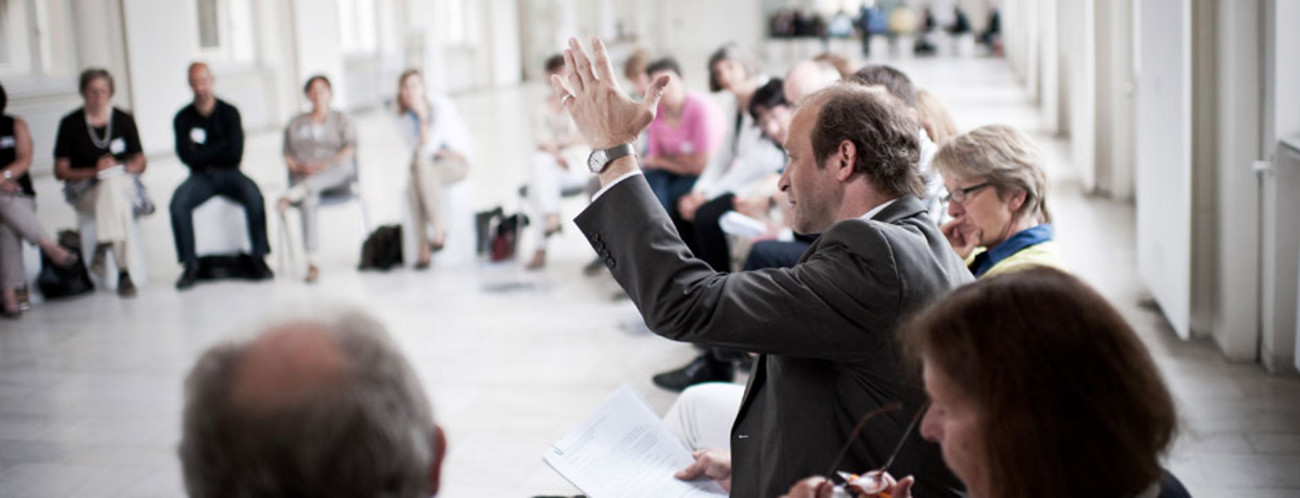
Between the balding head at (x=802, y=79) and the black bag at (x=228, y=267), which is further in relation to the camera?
the black bag at (x=228, y=267)

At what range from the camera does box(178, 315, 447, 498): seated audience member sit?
110 centimetres

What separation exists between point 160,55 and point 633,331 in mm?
10441

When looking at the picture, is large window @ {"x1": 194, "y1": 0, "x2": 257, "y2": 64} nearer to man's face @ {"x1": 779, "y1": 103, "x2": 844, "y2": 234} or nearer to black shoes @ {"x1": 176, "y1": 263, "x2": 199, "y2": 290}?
black shoes @ {"x1": 176, "y1": 263, "x2": 199, "y2": 290}

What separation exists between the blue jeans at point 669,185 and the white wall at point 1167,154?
2.37 metres

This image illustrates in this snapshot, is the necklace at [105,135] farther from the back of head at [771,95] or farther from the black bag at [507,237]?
the back of head at [771,95]

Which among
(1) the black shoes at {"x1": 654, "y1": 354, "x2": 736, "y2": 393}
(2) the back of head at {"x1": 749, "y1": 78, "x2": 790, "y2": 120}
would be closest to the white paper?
(1) the black shoes at {"x1": 654, "y1": 354, "x2": 736, "y2": 393}

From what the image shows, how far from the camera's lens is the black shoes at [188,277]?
7.73 meters

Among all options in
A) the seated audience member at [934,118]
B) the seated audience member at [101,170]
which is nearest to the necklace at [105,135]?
the seated audience member at [101,170]

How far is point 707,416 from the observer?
3.02m

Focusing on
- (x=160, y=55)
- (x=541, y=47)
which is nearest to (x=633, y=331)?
(x=160, y=55)

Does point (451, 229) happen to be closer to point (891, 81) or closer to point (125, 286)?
point (125, 286)

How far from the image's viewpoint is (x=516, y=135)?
16.6 metres

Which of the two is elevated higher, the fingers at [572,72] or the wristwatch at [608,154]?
the fingers at [572,72]

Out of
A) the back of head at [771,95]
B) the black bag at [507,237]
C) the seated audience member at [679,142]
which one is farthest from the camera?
the black bag at [507,237]
